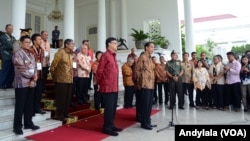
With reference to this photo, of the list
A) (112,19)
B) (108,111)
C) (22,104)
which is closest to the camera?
(22,104)

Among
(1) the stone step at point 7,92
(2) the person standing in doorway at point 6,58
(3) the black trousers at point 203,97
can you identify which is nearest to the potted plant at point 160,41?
(3) the black trousers at point 203,97

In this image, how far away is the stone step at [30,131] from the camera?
353 centimetres

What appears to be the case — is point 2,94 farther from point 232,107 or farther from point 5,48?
point 232,107

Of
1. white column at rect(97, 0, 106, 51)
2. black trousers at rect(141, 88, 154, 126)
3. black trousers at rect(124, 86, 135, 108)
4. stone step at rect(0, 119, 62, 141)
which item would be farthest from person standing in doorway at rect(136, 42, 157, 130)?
white column at rect(97, 0, 106, 51)

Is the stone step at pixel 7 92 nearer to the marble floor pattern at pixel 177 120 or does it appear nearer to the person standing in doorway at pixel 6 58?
the person standing in doorway at pixel 6 58

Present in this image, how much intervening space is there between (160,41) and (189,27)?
2051 mm

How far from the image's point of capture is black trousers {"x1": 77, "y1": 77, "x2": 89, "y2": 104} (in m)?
5.52

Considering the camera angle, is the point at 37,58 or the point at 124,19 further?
the point at 124,19

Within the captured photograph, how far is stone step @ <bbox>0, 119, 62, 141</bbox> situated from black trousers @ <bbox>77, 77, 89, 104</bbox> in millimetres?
1170

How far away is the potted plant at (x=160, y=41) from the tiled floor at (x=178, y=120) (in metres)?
5.73

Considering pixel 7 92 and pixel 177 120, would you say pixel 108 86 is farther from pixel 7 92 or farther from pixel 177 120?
pixel 7 92

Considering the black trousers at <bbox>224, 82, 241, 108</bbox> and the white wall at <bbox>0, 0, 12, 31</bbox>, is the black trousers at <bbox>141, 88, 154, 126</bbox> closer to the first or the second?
the black trousers at <bbox>224, 82, 241, 108</bbox>

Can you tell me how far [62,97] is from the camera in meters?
4.51

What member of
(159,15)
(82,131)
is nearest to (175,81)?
(82,131)
